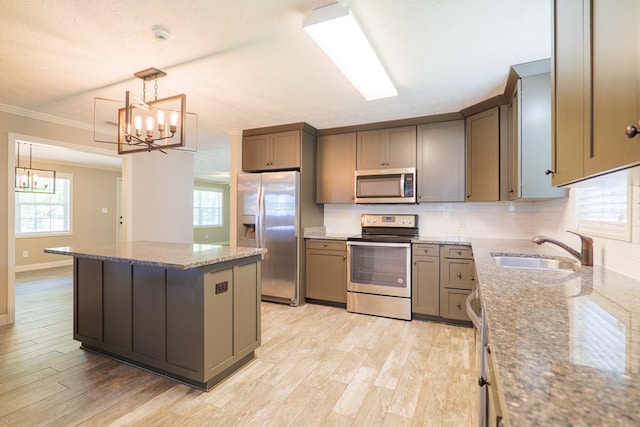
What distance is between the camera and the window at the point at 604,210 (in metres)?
1.45

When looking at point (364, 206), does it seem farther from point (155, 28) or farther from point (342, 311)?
point (155, 28)

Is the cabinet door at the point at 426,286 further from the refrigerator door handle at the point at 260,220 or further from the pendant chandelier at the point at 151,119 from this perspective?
the pendant chandelier at the point at 151,119

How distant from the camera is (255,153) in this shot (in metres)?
4.24

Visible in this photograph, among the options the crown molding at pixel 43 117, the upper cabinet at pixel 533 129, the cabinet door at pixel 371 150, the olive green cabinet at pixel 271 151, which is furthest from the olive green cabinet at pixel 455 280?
the crown molding at pixel 43 117

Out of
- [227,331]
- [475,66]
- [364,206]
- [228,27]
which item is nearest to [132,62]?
[228,27]

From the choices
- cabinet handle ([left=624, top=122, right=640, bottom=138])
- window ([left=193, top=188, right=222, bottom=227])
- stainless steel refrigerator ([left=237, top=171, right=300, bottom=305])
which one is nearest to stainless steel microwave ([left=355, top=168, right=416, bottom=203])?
stainless steel refrigerator ([left=237, top=171, right=300, bottom=305])

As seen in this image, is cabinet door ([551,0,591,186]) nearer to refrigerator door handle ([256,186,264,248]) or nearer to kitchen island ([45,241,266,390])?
kitchen island ([45,241,266,390])

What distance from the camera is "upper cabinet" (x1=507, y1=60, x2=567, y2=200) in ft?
7.66

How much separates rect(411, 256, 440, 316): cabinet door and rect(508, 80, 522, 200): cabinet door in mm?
1054

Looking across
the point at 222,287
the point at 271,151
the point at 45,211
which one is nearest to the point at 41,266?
the point at 45,211

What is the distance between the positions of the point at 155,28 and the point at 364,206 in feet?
10.0

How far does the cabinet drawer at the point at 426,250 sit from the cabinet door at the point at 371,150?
1.11m

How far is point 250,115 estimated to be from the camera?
11.9 ft

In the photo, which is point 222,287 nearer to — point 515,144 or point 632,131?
point 632,131
